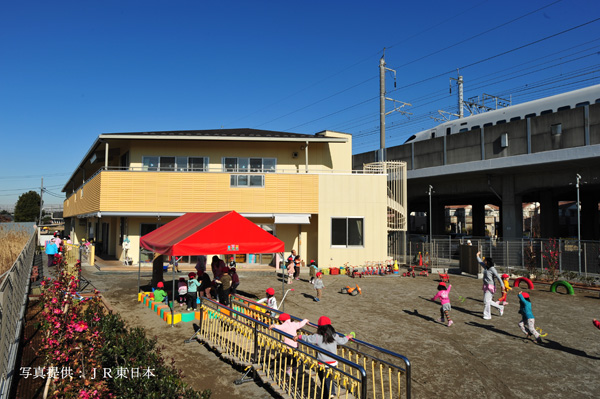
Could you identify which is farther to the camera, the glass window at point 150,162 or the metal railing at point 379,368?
Result: the glass window at point 150,162

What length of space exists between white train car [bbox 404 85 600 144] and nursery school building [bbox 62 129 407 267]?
39.5 ft

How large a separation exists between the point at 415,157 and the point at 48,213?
362 feet

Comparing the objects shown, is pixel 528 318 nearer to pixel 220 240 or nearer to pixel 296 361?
pixel 296 361

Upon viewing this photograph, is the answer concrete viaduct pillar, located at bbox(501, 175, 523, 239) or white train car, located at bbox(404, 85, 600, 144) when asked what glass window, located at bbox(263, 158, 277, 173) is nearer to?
concrete viaduct pillar, located at bbox(501, 175, 523, 239)

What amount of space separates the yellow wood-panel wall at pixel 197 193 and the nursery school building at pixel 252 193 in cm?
5

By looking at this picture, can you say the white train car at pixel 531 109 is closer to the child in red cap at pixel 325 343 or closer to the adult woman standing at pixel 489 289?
the adult woman standing at pixel 489 289

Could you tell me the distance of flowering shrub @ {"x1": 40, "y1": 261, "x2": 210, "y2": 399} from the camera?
16.9ft

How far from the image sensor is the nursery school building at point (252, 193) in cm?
2119

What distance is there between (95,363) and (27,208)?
295ft

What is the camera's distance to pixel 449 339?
980cm

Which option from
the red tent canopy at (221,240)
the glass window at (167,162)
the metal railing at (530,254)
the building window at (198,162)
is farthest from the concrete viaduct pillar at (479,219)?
the red tent canopy at (221,240)

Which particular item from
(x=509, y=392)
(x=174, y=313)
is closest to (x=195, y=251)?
(x=174, y=313)

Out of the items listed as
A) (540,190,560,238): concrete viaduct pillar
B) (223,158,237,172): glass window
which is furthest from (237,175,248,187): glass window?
(540,190,560,238): concrete viaduct pillar

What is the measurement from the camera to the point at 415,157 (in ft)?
99.0
